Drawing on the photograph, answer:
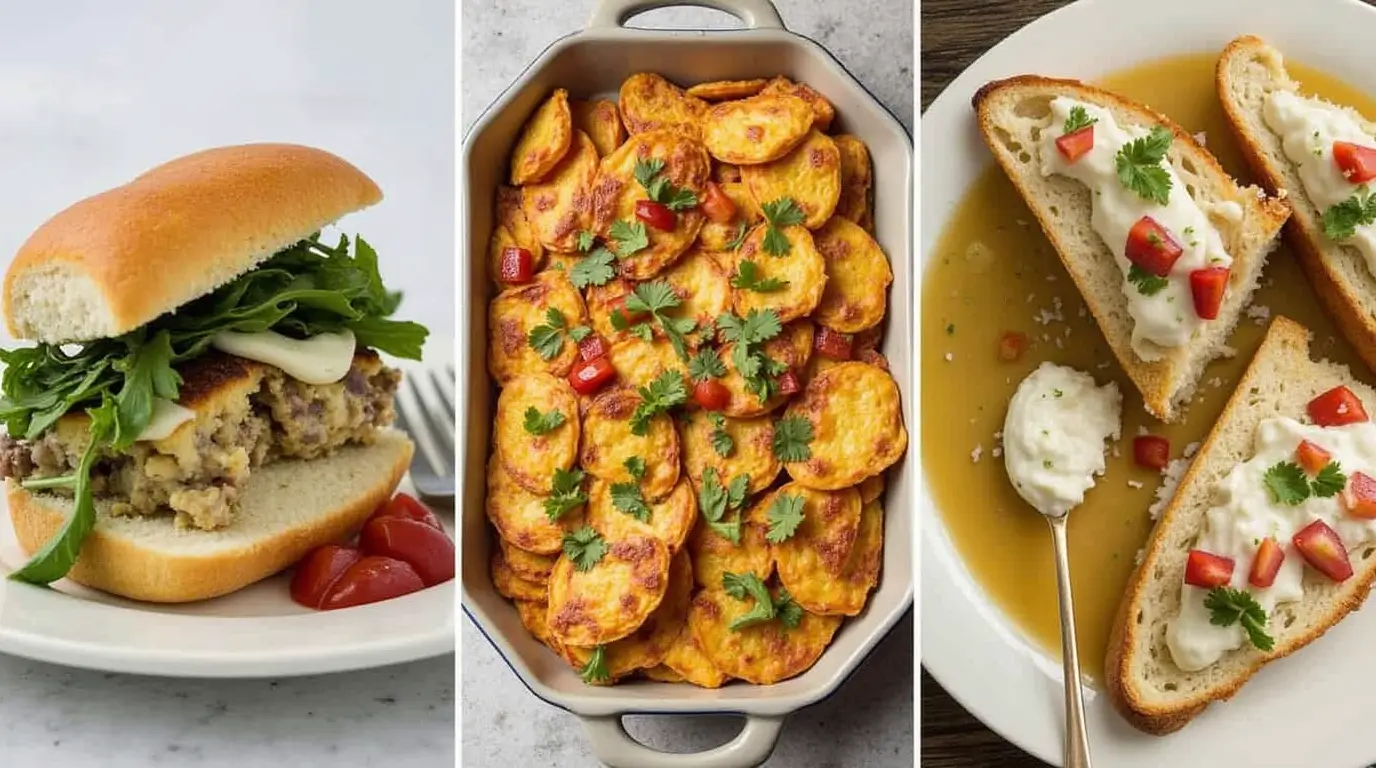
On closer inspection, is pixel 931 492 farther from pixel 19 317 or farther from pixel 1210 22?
pixel 19 317

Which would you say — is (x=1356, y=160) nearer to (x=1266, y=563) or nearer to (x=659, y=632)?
(x=1266, y=563)

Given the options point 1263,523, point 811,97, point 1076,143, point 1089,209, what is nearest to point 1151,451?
point 1263,523

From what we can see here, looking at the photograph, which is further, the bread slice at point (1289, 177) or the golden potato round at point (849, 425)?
the bread slice at point (1289, 177)

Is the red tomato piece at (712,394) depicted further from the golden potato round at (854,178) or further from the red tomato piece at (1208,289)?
the red tomato piece at (1208,289)

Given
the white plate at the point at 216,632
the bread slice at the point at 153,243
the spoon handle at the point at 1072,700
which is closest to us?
the white plate at the point at 216,632

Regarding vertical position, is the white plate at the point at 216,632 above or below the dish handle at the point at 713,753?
above

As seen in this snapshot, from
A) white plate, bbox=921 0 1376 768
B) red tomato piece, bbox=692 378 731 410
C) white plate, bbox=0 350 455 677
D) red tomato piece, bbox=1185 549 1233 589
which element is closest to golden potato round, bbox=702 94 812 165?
white plate, bbox=921 0 1376 768

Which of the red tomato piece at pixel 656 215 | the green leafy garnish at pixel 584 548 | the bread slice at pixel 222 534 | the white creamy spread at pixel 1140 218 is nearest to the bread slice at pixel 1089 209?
the white creamy spread at pixel 1140 218
